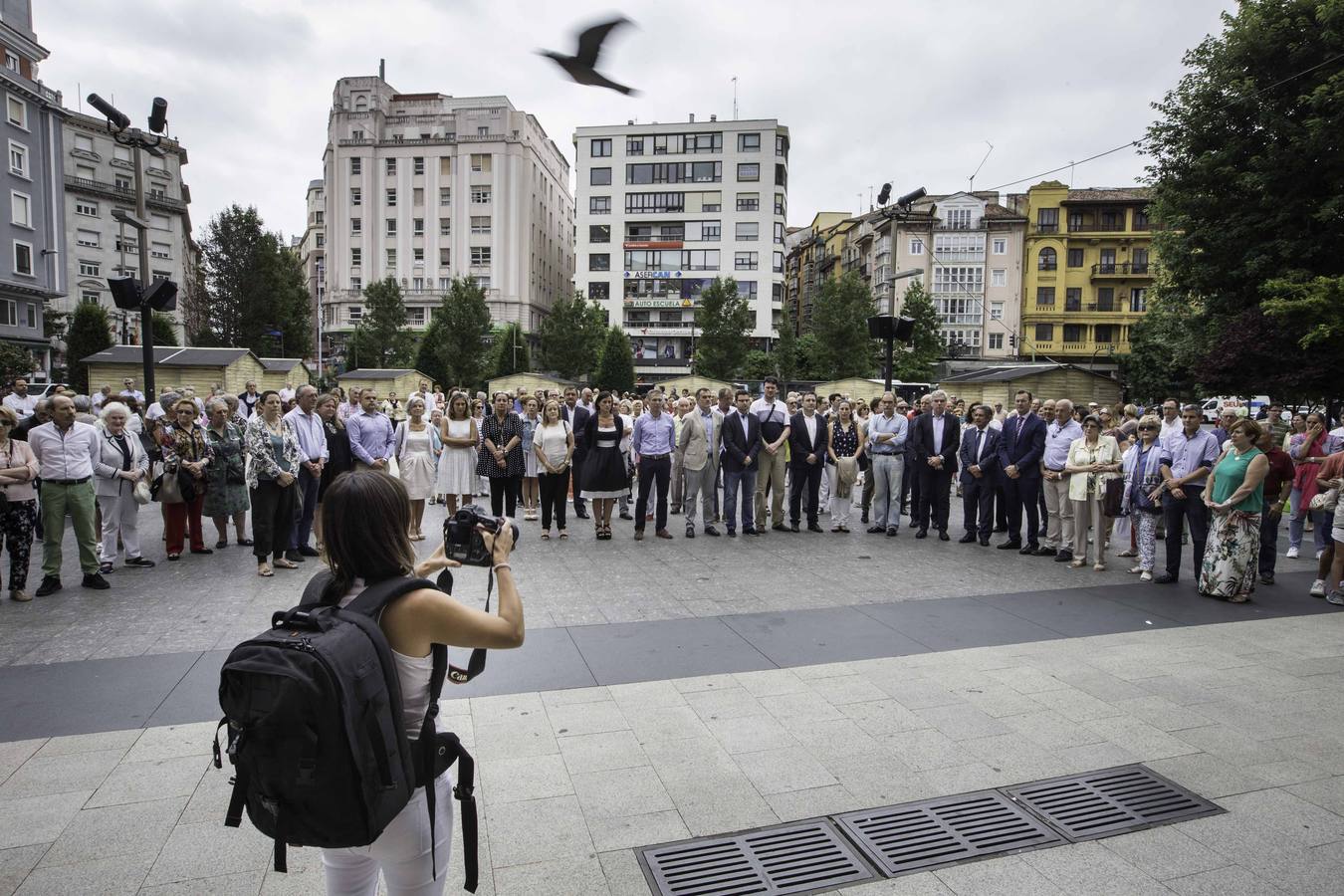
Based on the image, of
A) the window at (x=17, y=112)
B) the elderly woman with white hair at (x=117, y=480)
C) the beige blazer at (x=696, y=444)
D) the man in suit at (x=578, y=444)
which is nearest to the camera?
the elderly woman with white hair at (x=117, y=480)

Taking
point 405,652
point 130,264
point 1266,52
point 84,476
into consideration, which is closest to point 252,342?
point 130,264

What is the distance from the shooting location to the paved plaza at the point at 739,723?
3.31 meters

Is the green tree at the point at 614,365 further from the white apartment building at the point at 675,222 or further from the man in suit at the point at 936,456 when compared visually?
the man in suit at the point at 936,456

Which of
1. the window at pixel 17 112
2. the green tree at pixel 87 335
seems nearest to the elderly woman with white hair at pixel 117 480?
the green tree at pixel 87 335

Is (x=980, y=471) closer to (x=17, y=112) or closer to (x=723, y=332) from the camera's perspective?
(x=723, y=332)

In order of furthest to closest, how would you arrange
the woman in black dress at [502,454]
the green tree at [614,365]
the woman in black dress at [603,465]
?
the green tree at [614,365] → the woman in black dress at [603,465] → the woman in black dress at [502,454]

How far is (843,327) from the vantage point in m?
46.0

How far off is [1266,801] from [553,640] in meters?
4.54

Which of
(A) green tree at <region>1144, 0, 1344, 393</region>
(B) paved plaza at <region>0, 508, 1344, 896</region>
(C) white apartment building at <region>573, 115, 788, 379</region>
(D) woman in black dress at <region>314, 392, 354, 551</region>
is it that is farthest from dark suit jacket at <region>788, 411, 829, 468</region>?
(C) white apartment building at <region>573, 115, 788, 379</region>

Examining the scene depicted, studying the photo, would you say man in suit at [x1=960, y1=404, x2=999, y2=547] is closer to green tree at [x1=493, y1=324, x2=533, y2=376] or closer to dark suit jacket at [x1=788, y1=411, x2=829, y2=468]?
dark suit jacket at [x1=788, y1=411, x2=829, y2=468]

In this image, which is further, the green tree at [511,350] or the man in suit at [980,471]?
the green tree at [511,350]

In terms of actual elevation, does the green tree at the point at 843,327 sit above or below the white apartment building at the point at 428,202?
below

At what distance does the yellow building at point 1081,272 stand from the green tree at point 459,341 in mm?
45834

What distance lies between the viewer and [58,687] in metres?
5.11
